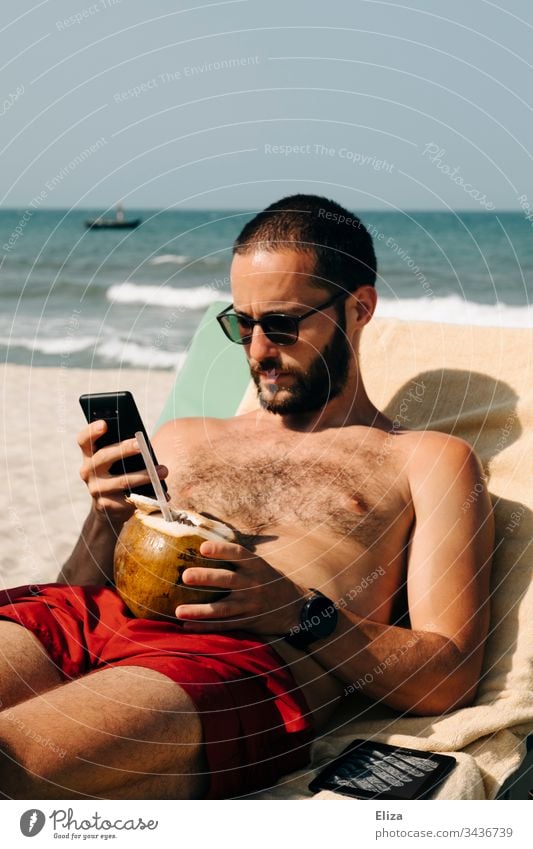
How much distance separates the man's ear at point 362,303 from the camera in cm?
308

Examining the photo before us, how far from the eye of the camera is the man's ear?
3084mm

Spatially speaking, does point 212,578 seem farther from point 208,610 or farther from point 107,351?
point 107,351

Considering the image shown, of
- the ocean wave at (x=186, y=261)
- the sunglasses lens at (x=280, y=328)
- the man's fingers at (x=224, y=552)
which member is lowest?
the man's fingers at (x=224, y=552)

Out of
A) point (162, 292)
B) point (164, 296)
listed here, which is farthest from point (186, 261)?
point (164, 296)

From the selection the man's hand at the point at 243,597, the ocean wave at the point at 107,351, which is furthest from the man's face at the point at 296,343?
the ocean wave at the point at 107,351

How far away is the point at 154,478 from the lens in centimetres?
246

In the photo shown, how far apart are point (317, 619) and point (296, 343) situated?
0.92 metres

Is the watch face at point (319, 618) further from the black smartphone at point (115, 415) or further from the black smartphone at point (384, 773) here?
the black smartphone at point (115, 415)

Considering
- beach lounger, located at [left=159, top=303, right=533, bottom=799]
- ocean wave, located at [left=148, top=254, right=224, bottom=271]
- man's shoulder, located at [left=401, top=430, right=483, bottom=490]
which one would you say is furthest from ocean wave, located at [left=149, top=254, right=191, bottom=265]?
man's shoulder, located at [left=401, top=430, right=483, bottom=490]

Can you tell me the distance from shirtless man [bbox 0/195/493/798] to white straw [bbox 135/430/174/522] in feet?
0.32

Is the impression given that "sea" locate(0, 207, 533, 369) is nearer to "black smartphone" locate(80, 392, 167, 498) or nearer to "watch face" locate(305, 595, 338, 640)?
"black smartphone" locate(80, 392, 167, 498)
